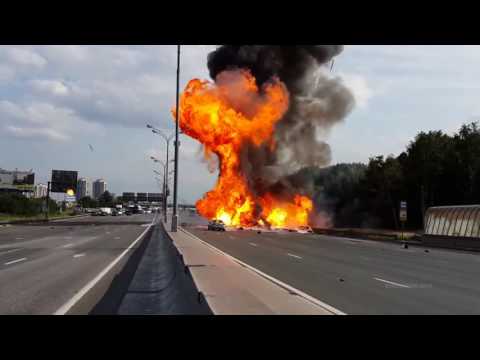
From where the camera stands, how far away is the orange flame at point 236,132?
61281 millimetres

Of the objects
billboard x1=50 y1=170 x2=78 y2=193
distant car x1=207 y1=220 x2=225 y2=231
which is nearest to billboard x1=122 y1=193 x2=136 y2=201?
billboard x1=50 y1=170 x2=78 y2=193

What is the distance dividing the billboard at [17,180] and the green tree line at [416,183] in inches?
3586

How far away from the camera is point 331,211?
9225 centimetres

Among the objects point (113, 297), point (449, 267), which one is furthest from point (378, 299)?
point (449, 267)

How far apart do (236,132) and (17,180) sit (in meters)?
117

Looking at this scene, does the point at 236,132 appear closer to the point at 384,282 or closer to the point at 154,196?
the point at 384,282

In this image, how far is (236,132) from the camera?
63.5 m

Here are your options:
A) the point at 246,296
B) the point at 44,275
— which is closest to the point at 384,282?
the point at 246,296

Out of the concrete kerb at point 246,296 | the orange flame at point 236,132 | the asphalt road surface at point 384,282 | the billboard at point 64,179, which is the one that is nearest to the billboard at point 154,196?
the billboard at point 64,179

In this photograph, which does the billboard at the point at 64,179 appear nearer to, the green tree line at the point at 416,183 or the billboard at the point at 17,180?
the billboard at the point at 17,180

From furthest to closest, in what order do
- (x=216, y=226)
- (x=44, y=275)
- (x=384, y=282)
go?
(x=216, y=226)
(x=44, y=275)
(x=384, y=282)

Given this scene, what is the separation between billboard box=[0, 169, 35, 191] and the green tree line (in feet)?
299
